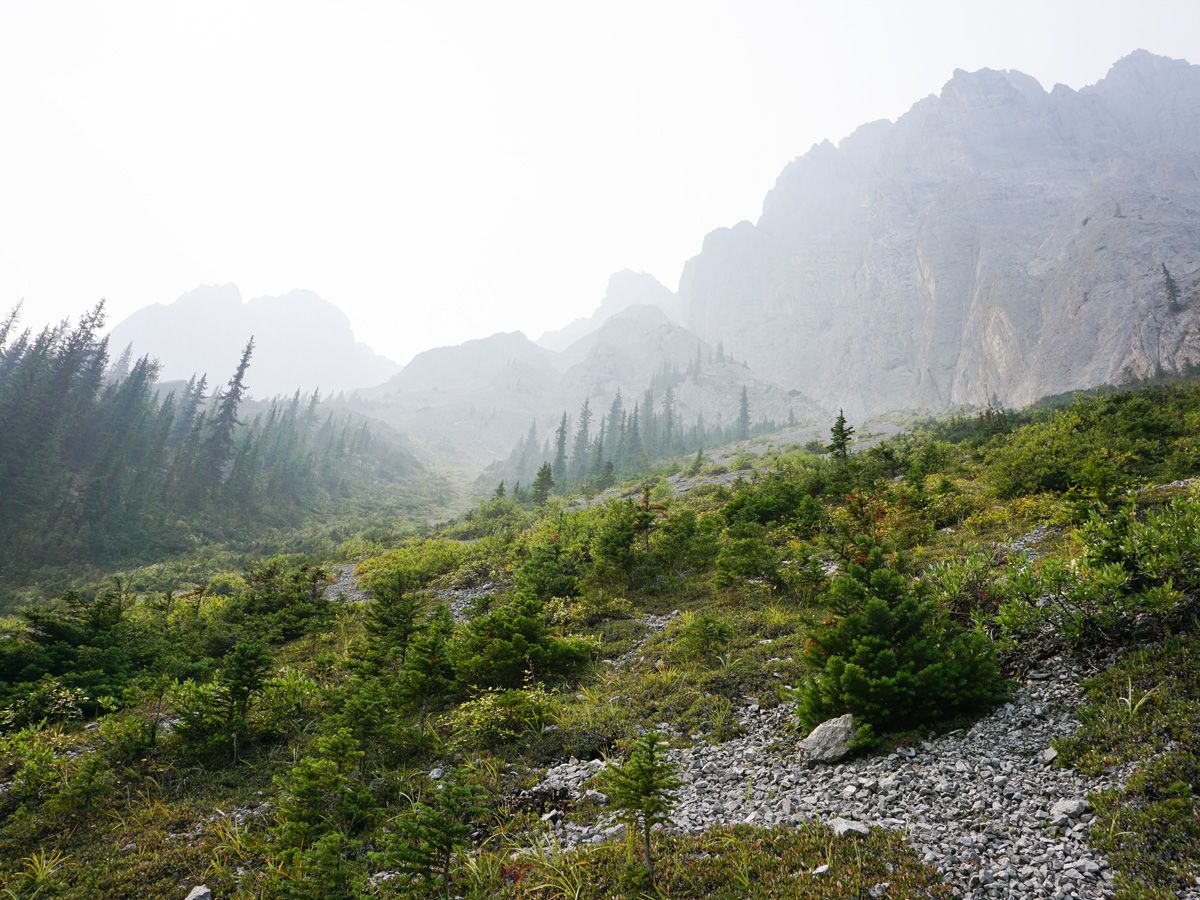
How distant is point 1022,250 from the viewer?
437 ft

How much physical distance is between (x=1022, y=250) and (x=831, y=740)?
17194cm

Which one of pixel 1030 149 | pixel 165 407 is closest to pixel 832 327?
pixel 1030 149

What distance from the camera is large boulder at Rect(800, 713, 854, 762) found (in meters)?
6.76

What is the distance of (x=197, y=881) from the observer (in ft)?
20.7

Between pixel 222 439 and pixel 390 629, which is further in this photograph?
pixel 222 439

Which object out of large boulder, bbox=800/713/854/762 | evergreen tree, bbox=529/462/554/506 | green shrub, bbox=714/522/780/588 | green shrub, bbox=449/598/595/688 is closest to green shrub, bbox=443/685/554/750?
green shrub, bbox=449/598/595/688

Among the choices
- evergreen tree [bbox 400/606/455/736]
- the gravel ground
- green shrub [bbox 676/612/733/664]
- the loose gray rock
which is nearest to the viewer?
the gravel ground

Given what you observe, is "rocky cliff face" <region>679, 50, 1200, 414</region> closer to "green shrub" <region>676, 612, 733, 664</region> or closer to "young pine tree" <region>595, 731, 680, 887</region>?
"green shrub" <region>676, 612, 733, 664</region>

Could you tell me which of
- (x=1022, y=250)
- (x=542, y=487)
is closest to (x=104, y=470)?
(x=542, y=487)

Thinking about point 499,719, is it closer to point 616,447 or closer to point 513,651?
point 513,651

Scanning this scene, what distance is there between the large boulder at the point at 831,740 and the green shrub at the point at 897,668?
193 millimetres

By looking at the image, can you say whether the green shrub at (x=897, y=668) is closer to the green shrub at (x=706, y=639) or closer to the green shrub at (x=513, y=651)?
the green shrub at (x=706, y=639)

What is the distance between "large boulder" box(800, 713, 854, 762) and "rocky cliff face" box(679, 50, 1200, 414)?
92.2m

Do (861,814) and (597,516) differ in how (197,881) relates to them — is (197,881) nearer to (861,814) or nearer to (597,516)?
(861,814)
